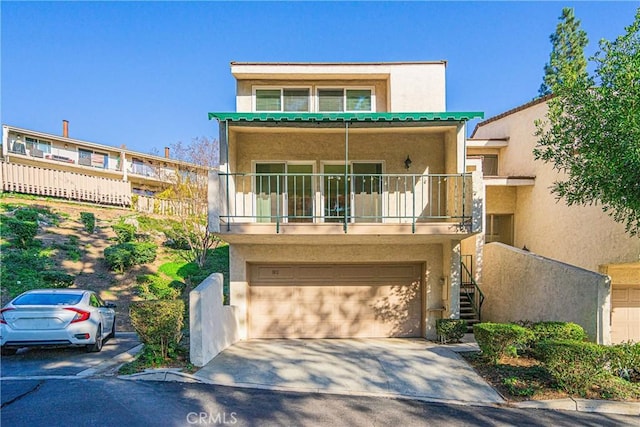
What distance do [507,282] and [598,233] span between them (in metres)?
2.93

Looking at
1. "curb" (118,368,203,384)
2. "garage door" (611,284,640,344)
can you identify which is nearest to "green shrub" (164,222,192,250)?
"curb" (118,368,203,384)

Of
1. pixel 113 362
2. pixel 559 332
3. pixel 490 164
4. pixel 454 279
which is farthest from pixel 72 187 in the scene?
pixel 559 332

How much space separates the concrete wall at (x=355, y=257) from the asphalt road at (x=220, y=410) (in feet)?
13.0

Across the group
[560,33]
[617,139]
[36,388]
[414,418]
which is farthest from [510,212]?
[560,33]

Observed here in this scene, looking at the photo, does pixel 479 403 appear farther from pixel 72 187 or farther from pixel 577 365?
pixel 72 187

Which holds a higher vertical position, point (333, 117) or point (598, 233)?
point (333, 117)

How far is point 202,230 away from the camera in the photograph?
14234 mm

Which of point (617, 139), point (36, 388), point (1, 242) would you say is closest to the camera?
point (36, 388)

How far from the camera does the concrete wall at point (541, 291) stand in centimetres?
691

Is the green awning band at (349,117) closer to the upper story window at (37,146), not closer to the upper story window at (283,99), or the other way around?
the upper story window at (283,99)

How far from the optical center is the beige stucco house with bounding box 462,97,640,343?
7672 mm

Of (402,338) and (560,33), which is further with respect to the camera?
(560,33)

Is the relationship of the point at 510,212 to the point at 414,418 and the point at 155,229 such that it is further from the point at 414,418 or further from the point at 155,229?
the point at 155,229

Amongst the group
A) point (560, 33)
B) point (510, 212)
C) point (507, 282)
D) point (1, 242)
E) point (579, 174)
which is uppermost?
point (560, 33)
